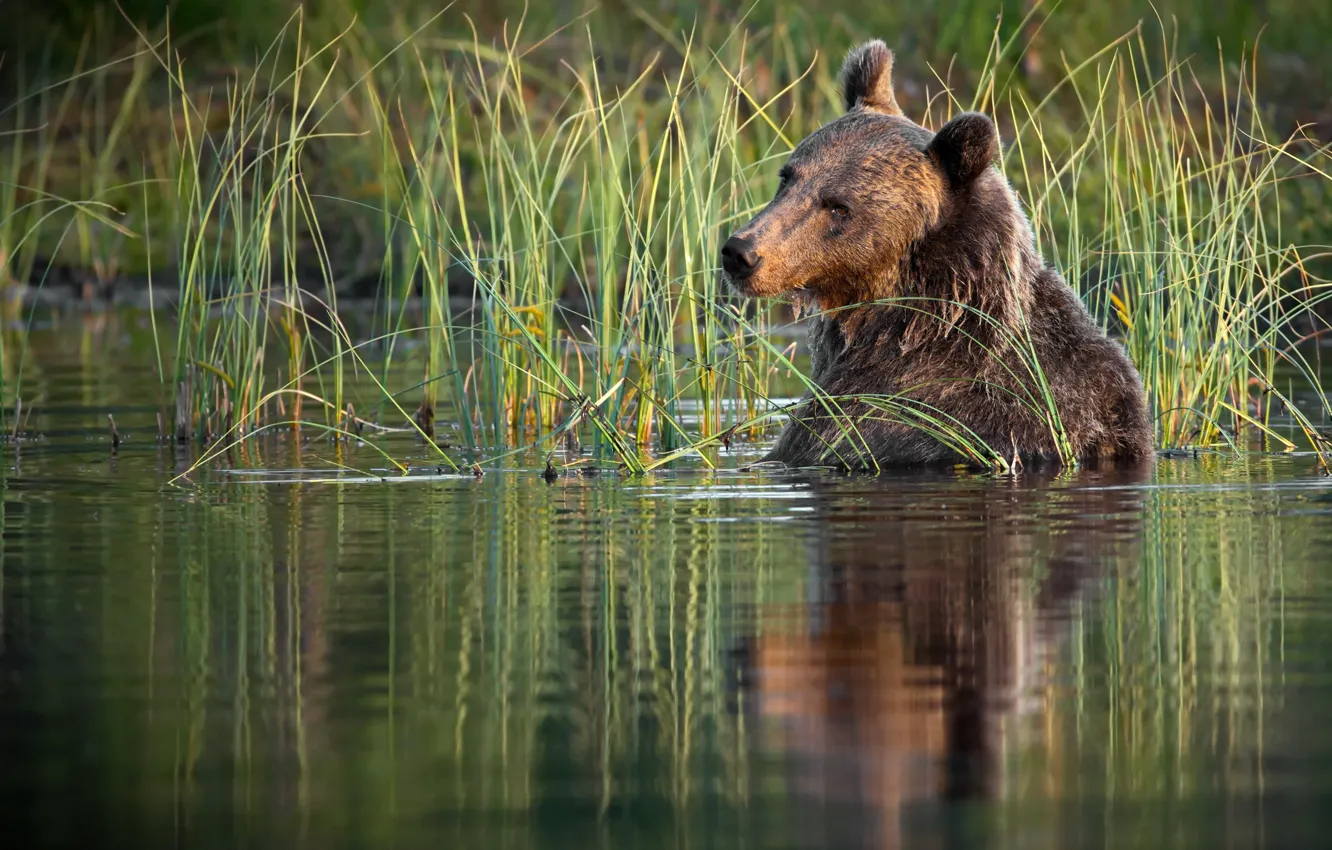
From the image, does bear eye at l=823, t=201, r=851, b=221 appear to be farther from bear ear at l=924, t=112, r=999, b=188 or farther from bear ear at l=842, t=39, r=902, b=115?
bear ear at l=842, t=39, r=902, b=115

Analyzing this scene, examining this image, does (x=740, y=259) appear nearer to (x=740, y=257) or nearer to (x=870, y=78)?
(x=740, y=257)

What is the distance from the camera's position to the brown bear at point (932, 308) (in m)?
8.55

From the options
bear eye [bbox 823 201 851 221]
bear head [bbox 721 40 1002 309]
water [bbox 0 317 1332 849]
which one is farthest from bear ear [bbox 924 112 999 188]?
water [bbox 0 317 1332 849]

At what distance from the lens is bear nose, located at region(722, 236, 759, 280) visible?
8297 mm

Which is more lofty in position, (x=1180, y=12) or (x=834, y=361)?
(x=1180, y=12)

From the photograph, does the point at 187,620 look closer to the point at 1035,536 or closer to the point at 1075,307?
the point at 1035,536

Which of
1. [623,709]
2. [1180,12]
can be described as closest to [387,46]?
[1180,12]

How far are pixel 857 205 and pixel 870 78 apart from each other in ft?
3.25

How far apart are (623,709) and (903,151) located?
183 inches

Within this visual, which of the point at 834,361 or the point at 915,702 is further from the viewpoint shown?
the point at 834,361

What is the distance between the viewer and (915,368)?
871 cm

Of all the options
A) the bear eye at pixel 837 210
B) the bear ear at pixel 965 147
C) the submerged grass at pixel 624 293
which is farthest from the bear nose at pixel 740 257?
the bear ear at pixel 965 147

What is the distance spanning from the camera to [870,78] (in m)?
9.32

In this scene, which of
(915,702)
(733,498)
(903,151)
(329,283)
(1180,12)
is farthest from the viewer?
(1180,12)
